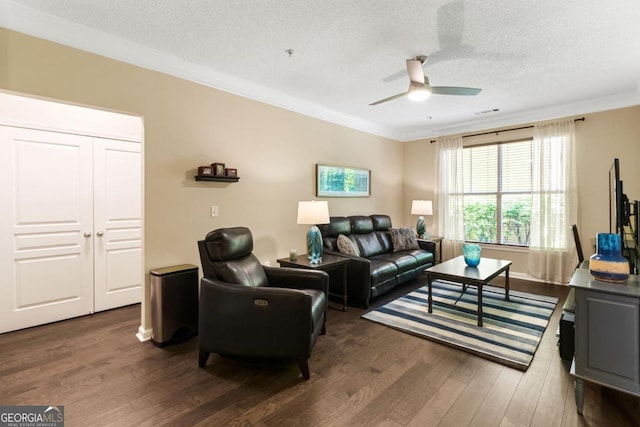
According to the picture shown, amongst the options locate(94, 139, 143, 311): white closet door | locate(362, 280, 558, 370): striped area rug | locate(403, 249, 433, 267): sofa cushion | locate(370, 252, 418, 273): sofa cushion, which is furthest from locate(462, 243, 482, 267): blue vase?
locate(94, 139, 143, 311): white closet door

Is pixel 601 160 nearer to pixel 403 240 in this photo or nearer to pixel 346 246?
pixel 403 240

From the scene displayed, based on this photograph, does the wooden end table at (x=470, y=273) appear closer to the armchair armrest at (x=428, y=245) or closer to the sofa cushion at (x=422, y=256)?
the sofa cushion at (x=422, y=256)

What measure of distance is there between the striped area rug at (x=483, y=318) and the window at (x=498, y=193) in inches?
52.1

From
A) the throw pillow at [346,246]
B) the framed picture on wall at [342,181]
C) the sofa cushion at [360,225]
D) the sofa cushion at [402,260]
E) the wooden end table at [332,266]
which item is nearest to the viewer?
the wooden end table at [332,266]

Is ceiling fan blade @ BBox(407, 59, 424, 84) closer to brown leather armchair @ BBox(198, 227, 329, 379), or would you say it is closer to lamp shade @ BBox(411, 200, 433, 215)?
brown leather armchair @ BBox(198, 227, 329, 379)

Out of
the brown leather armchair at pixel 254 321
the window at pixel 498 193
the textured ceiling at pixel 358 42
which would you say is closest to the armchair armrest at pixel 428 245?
the window at pixel 498 193

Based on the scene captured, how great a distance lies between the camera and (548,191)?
4.58m

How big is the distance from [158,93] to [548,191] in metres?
5.32

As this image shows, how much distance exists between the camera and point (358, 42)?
8.76 feet

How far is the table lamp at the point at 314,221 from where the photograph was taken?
3.56 m

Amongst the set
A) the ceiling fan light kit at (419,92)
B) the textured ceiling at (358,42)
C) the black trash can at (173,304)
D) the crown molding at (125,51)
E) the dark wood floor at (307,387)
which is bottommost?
the dark wood floor at (307,387)

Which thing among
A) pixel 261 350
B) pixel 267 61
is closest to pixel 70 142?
pixel 267 61

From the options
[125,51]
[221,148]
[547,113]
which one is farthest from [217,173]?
[547,113]

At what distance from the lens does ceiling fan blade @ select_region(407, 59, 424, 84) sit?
2.63 m
